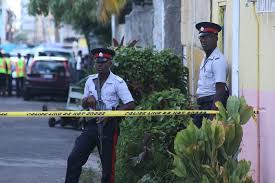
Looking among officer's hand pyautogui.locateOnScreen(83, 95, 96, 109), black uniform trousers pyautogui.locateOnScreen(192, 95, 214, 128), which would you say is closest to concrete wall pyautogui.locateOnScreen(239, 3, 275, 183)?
black uniform trousers pyautogui.locateOnScreen(192, 95, 214, 128)

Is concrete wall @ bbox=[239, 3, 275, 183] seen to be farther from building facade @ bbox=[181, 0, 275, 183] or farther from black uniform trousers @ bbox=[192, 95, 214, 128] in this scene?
black uniform trousers @ bbox=[192, 95, 214, 128]

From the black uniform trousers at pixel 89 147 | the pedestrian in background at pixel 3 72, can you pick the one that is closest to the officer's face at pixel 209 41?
the black uniform trousers at pixel 89 147

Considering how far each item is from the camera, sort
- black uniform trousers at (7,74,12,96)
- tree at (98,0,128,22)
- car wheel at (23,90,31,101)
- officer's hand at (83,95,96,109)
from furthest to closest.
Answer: black uniform trousers at (7,74,12,96), car wheel at (23,90,31,101), tree at (98,0,128,22), officer's hand at (83,95,96,109)

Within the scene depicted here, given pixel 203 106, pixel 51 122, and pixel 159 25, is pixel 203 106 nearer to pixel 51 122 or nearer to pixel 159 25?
pixel 159 25

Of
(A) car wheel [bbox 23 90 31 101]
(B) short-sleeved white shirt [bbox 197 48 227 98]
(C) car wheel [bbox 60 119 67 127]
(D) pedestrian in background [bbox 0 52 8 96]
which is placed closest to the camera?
(B) short-sleeved white shirt [bbox 197 48 227 98]

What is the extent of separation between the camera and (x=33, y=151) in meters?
13.2

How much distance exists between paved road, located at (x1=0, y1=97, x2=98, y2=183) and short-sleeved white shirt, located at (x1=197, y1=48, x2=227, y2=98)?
9.99ft

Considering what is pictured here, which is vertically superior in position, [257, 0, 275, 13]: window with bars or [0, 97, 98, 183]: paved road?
[257, 0, 275, 13]: window with bars

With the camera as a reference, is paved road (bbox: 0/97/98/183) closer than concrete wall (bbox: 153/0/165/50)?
Yes

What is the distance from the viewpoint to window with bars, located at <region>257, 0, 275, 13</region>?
690 cm

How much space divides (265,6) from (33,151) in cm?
714

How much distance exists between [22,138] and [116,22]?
554 inches

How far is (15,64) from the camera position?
28891 mm

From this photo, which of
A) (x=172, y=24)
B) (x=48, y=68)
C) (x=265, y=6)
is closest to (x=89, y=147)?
(x=265, y=6)
